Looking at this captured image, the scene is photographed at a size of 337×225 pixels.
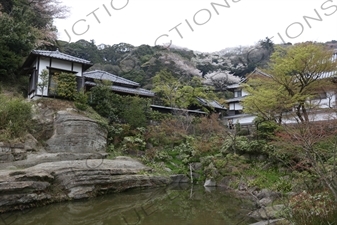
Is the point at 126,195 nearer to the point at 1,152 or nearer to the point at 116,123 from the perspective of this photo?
the point at 1,152

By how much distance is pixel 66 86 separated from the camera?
1459 cm

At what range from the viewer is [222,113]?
1063 inches

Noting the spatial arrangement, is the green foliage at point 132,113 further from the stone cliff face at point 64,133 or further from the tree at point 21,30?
the tree at point 21,30

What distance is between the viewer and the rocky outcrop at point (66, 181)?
295 inches

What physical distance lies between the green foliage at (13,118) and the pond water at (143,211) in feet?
14.1

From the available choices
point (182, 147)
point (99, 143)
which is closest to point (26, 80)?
point (99, 143)

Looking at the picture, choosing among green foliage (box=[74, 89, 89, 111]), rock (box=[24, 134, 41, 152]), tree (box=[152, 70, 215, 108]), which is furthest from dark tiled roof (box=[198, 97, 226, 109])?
rock (box=[24, 134, 41, 152])

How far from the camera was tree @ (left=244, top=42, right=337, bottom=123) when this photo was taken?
37.4ft

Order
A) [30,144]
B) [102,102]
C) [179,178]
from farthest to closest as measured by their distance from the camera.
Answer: [102,102], [179,178], [30,144]

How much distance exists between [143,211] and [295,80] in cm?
937

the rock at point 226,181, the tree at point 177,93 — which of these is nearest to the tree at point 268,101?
the rock at point 226,181

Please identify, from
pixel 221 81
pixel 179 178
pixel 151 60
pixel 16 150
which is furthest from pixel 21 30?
pixel 221 81

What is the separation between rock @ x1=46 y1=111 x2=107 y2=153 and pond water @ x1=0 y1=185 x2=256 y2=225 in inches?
137

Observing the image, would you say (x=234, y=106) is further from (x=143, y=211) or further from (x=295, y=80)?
(x=143, y=211)
